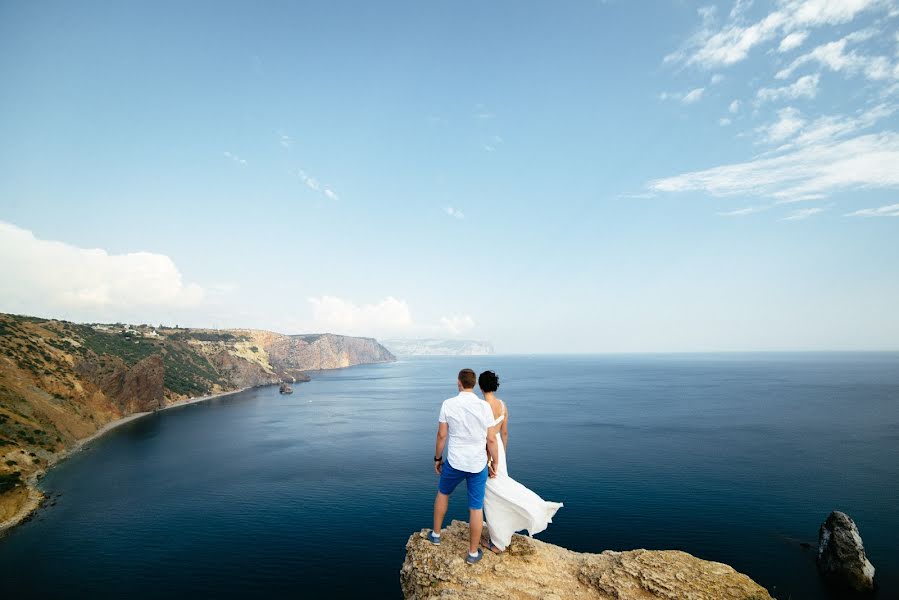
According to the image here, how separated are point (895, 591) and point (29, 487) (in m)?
70.3

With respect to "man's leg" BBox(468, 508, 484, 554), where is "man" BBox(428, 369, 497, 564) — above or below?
above

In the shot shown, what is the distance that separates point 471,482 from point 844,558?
103 ft

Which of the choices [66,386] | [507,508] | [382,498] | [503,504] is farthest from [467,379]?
[66,386]

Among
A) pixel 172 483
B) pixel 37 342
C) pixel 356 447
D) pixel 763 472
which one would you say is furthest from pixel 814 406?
pixel 37 342

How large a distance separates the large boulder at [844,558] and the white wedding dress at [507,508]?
94.7 feet

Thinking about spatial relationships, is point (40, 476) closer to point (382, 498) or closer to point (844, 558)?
point (382, 498)

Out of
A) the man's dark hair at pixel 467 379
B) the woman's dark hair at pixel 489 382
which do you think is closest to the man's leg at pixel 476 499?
the woman's dark hair at pixel 489 382

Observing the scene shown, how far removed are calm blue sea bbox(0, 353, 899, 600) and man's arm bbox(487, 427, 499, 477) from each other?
20865 millimetres

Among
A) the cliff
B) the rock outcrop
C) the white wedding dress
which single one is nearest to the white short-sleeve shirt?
the white wedding dress

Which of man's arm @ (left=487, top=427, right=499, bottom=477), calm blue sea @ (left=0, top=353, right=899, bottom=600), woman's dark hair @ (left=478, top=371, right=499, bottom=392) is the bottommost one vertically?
calm blue sea @ (left=0, top=353, right=899, bottom=600)

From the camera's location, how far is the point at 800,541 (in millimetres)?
29078

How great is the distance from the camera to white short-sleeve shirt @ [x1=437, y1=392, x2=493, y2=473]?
7.88m

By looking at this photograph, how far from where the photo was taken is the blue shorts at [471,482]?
805 centimetres

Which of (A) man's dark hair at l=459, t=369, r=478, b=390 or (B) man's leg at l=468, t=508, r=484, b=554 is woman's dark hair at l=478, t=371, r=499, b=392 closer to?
(A) man's dark hair at l=459, t=369, r=478, b=390
